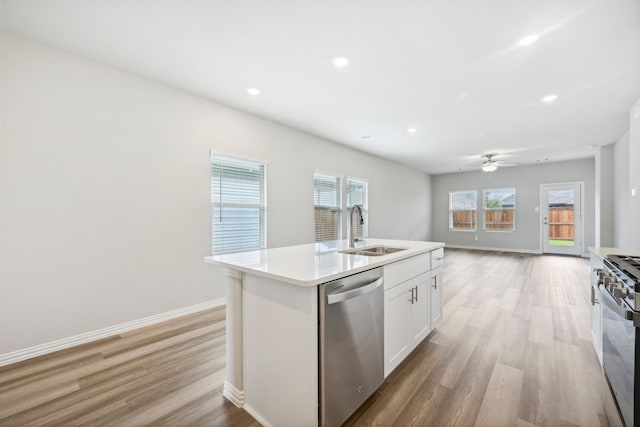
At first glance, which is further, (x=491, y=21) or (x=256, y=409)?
(x=491, y=21)

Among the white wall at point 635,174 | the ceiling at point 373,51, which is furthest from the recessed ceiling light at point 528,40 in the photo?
the white wall at point 635,174

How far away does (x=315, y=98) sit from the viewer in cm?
341

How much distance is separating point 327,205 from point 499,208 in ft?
21.2

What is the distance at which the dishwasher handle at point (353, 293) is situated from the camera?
1.37 m

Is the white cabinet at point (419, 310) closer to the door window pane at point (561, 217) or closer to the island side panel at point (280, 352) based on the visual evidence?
the island side panel at point (280, 352)

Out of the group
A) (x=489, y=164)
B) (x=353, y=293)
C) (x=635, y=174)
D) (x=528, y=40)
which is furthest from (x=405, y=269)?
(x=489, y=164)

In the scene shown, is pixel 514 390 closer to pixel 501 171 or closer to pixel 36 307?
pixel 36 307

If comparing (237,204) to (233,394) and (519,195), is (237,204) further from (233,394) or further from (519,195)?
(519,195)

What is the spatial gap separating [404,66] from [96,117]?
3068 millimetres

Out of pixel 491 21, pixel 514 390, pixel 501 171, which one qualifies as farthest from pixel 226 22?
pixel 501 171

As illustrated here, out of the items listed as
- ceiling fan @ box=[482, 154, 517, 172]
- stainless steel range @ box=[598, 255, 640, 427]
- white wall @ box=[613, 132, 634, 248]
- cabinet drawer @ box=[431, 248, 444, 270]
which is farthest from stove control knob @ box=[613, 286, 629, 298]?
ceiling fan @ box=[482, 154, 517, 172]

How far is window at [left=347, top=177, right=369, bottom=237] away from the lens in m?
5.86

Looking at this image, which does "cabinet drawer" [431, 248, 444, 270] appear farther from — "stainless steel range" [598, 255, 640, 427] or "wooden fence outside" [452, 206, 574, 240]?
"wooden fence outside" [452, 206, 574, 240]

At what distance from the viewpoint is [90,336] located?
254 cm
